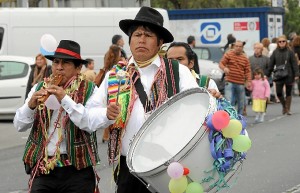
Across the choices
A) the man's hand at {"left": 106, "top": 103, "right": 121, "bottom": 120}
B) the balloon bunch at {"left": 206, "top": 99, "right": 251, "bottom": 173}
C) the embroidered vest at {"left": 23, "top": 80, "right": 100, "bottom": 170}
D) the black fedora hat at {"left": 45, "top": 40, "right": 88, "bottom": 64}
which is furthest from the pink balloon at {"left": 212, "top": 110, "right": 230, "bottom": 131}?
the black fedora hat at {"left": 45, "top": 40, "right": 88, "bottom": 64}

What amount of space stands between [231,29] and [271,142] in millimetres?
18171

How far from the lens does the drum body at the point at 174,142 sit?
16.2ft

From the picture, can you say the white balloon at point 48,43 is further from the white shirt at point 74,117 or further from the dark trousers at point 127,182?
the dark trousers at point 127,182

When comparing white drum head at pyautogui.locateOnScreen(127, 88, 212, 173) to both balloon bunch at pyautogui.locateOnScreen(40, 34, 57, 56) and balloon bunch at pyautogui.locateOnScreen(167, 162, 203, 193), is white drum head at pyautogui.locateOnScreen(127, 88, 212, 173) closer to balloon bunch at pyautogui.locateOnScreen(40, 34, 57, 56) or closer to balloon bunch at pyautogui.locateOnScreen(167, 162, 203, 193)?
balloon bunch at pyautogui.locateOnScreen(167, 162, 203, 193)

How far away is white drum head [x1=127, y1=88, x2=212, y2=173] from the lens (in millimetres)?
5121

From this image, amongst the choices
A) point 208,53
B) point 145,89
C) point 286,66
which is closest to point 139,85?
point 145,89

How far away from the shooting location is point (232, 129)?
16.4 ft

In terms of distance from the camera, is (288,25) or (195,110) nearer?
(195,110)

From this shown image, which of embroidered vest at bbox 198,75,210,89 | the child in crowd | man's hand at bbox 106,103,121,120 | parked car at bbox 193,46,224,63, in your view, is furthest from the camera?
parked car at bbox 193,46,224,63

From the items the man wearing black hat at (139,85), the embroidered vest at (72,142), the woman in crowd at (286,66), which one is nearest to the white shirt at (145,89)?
the man wearing black hat at (139,85)

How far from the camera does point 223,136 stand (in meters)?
4.99

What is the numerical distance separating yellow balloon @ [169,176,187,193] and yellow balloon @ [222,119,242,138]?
1.10 ft

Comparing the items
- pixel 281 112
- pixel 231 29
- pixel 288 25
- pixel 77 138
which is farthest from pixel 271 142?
pixel 288 25

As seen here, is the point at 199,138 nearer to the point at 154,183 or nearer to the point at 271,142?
the point at 154,183
